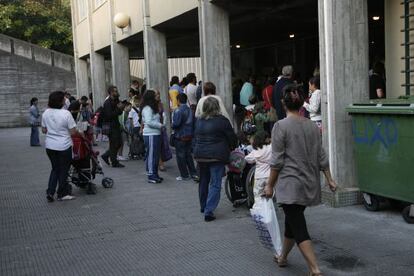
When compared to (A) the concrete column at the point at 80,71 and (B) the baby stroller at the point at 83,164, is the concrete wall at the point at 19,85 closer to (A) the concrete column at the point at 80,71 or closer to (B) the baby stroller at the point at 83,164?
(A) the concrete column at the point at 80,71

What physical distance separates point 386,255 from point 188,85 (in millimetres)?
9200

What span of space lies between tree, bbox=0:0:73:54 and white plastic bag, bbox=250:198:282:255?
30.5 metres

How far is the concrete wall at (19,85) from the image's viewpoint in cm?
3155

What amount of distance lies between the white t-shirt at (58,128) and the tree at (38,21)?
25.9 m

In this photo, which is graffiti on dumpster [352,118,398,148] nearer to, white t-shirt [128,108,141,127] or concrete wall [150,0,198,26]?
concrete wall [150,0,198,26]

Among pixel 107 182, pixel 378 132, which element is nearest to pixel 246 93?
pixel 107 182

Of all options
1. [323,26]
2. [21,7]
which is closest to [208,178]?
[323,26]

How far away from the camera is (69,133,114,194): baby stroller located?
973cm

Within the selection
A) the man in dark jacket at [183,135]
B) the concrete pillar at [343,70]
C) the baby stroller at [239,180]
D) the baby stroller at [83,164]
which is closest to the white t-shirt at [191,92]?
the man in dark jacket at [183,135]

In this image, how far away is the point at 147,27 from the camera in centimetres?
1614

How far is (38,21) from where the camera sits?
34.1m

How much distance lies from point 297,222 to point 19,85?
96.1 ft

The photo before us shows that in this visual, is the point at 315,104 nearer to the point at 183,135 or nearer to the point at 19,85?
the point at 183,135

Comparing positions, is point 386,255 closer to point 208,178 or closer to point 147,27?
point 208,178
